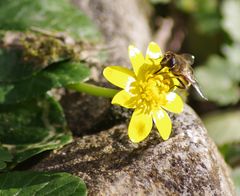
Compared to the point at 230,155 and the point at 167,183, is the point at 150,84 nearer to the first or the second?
the point at 167,183

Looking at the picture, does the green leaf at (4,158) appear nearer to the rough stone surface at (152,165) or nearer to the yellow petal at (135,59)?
the rough stone surface at (152,165)

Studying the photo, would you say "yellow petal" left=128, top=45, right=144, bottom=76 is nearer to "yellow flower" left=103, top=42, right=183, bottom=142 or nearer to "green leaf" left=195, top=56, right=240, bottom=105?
"yellow flower" left=103, top=42, right=183, bottom=142

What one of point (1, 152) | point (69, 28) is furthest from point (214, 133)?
point (1, 152)

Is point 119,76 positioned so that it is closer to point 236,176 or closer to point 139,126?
point 139,126

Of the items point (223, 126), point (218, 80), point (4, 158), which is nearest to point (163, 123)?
point (4, 158)

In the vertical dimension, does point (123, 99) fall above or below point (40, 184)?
above
